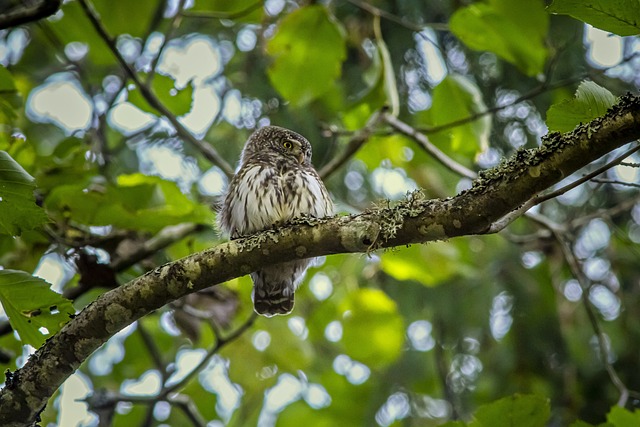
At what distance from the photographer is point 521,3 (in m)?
3.37

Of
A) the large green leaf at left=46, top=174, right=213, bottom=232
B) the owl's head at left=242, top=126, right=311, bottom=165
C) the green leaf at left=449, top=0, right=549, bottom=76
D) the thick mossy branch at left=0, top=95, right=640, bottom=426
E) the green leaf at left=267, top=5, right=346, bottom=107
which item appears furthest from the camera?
the owl's head at left=242, top=126, right=311, bottom=165

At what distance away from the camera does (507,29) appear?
3277 mm

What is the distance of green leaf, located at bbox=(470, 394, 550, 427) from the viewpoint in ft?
7.76

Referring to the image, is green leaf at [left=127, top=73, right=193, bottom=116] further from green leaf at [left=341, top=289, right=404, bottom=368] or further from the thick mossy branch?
green leaf at [left=341, top=289, right=404, bottom=368]

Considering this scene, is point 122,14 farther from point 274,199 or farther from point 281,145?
point 274,199

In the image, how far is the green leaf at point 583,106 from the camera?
80.4 inches

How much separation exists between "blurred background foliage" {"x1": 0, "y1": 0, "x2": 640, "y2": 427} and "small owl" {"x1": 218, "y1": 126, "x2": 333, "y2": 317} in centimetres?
19

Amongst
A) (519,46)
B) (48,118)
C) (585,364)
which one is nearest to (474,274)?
(585,364)

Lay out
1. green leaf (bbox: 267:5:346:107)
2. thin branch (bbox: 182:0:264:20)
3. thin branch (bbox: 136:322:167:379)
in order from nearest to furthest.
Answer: green leaf (bbox: 267:5:346:107) < thin branch (bbox: 182:0:264:20) < thin branch (bbox: 136:322:167:379)

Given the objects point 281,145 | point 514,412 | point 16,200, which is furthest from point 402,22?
point 16,200

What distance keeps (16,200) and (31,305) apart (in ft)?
1.12

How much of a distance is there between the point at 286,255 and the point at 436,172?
2874mm

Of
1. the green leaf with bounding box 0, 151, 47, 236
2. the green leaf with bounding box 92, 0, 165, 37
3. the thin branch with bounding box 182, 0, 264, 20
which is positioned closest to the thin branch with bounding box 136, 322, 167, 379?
the green leaf with bounding box 92, 0, 165, 37

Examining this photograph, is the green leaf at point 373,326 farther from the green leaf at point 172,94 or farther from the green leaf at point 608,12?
the green leaf at point 608,12
